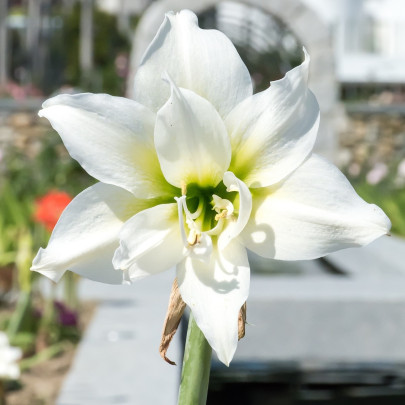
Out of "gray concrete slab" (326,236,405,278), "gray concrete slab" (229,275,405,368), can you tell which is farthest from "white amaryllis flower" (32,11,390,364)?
"gray concrete slab" (326,236,405,278)

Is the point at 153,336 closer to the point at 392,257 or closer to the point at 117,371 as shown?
the point at 117,371

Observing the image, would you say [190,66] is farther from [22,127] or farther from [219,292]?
[22,127]

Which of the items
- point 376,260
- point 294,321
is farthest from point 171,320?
point 376,260

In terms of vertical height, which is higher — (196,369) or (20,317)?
(196,369)

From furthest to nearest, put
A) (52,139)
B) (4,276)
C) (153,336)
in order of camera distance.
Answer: (52,139), (4,276), (153,336)

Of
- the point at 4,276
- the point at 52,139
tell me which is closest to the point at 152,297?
the point at 4,276

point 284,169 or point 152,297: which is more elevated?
point 284,169
